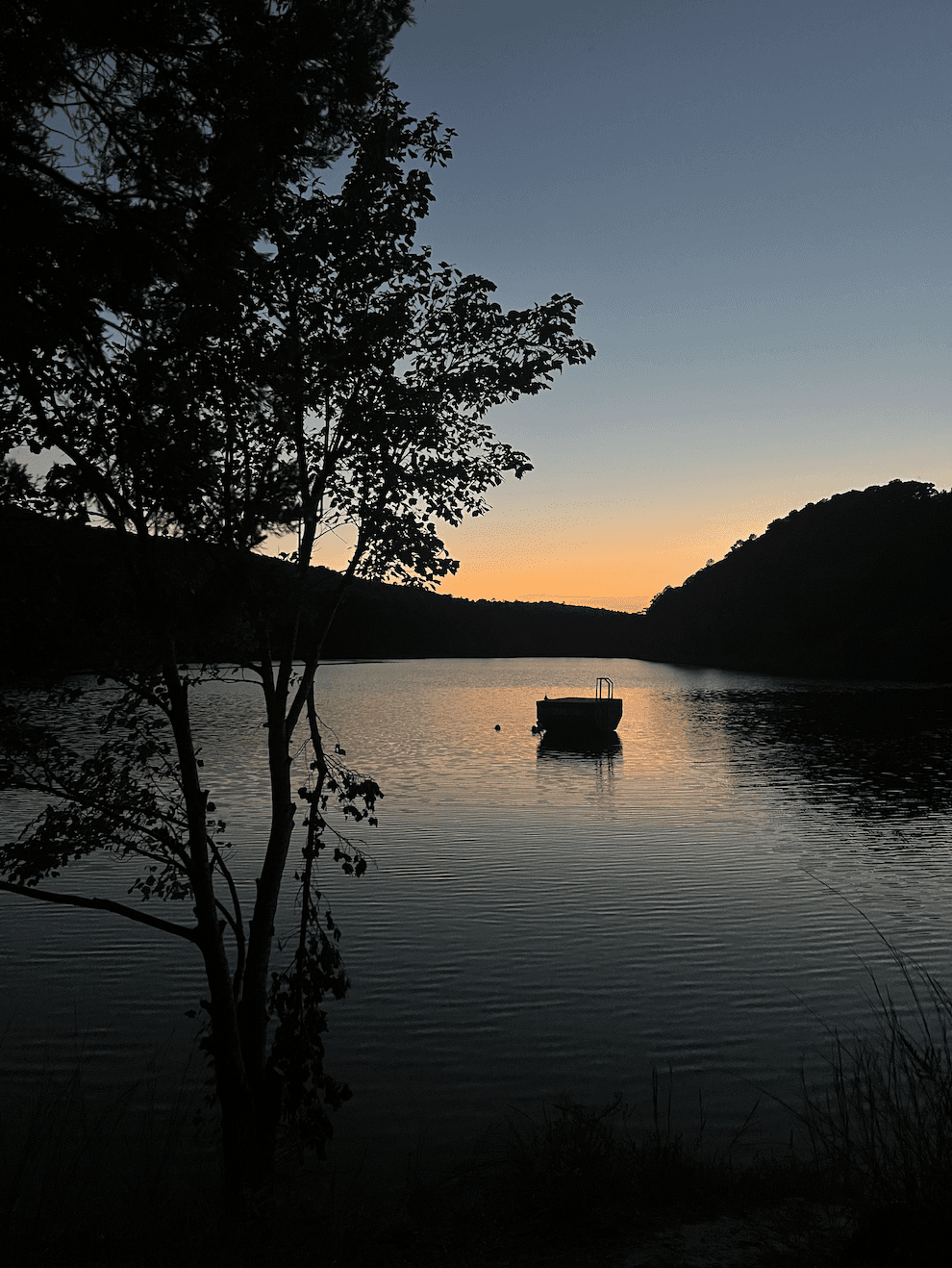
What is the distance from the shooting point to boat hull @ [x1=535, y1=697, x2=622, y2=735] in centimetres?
4759

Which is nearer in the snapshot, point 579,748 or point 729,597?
point 579,748

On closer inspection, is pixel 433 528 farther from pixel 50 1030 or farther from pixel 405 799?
pixel 405 799

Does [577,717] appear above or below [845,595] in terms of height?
below

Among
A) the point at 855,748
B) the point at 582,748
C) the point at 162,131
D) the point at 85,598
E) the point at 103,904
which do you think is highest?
the point at 162,131

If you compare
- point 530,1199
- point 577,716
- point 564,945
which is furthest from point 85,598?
point 577,716

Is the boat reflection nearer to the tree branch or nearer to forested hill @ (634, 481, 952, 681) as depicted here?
the tree branch

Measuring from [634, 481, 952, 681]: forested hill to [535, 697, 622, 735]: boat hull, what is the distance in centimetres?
6557

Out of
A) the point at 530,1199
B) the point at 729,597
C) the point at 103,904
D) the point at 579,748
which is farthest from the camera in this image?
the point at 729,597

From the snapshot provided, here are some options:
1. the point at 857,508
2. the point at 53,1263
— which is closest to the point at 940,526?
the point at 857,508

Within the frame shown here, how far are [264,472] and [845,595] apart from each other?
131 m

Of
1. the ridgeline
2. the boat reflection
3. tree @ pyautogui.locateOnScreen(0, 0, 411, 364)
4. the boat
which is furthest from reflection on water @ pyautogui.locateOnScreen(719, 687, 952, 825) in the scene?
tree @ pyautogui.locateOnScreen(0, 0, 411, 364)

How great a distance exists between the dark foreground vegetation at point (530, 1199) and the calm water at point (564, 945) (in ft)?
2.88

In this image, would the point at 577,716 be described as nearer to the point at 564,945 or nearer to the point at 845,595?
the point at 564,945

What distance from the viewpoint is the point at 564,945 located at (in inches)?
544
